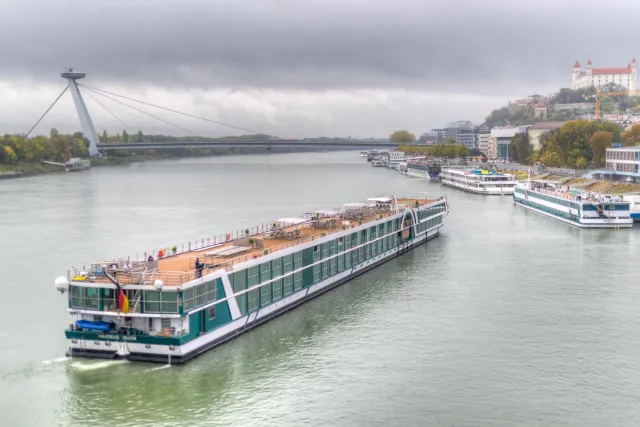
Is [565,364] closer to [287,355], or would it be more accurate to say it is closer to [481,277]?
[287,355]

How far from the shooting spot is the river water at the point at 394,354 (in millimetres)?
14227

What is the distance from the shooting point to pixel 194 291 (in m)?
16.6

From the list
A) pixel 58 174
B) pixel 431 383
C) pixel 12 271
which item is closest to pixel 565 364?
pixel 431 383

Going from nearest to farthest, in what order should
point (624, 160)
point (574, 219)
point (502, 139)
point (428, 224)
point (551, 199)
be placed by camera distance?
1. point (428, 224)
2. point (574, 219)
3. point (551, 199)
4. point (624, 160)
5. point (502, 139)

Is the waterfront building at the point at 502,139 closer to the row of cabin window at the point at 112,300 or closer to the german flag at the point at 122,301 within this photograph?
the row of cabin window at the point at 112,300

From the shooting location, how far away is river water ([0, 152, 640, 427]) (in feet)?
46.7

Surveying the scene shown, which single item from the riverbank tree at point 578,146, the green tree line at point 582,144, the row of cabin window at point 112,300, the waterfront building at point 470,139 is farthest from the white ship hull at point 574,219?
the waterfront building at point 470,139

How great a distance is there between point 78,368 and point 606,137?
6249cm

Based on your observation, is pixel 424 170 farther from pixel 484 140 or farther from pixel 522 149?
pixel 484 140

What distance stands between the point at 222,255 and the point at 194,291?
311 cm

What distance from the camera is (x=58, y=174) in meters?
95.6

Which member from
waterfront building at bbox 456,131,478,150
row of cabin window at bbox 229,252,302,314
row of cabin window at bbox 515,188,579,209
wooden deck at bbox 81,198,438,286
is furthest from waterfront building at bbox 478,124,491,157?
row of cabin window at bbox 229,252,302,314

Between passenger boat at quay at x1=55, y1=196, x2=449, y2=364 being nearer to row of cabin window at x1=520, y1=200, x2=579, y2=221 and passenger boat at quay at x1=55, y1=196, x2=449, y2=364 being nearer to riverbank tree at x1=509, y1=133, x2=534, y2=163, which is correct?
row of cabin window at x1=520, y1=200, x2=579, y2=221

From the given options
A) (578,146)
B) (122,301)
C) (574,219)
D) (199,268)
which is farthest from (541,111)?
(122,301)
